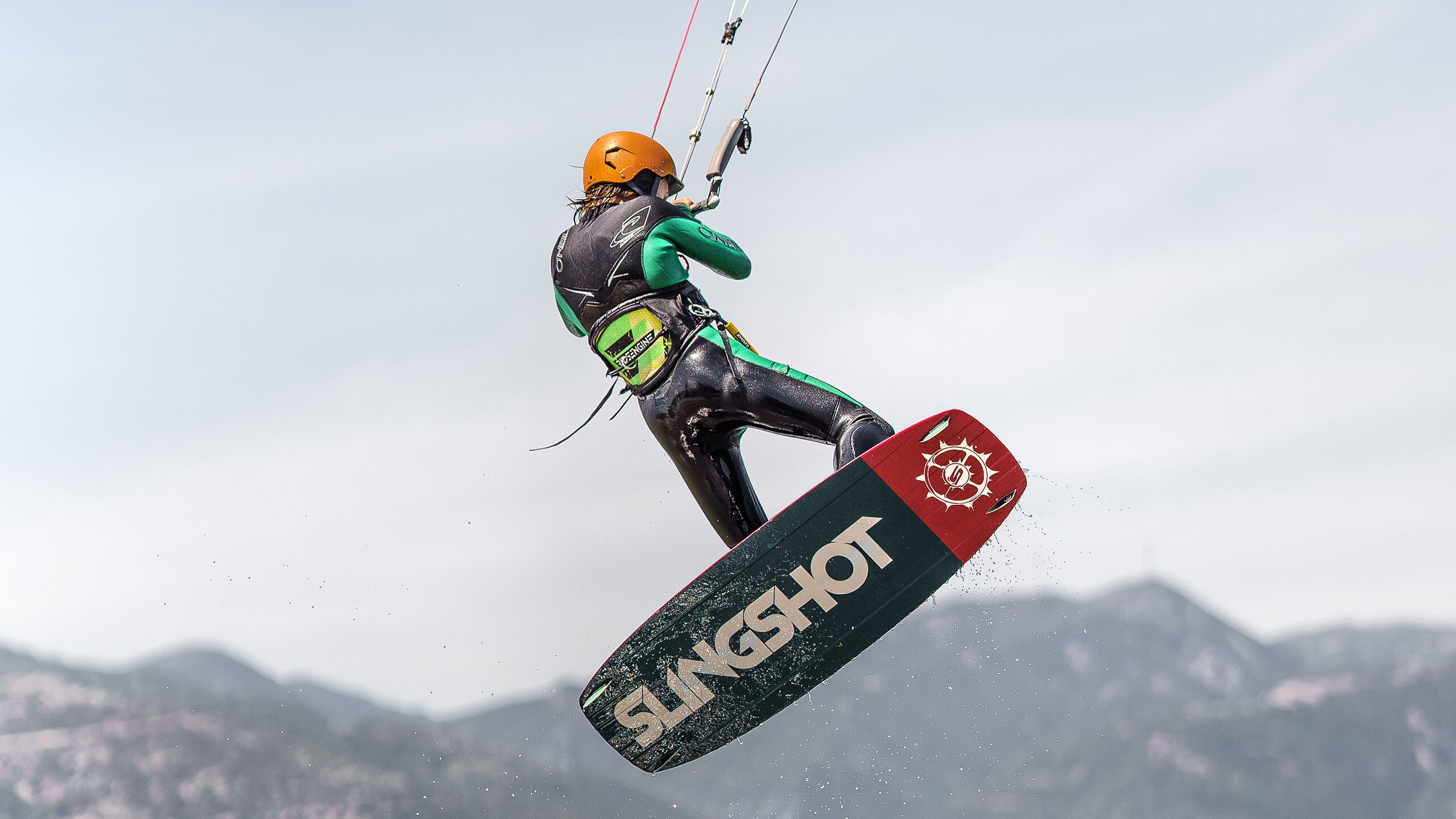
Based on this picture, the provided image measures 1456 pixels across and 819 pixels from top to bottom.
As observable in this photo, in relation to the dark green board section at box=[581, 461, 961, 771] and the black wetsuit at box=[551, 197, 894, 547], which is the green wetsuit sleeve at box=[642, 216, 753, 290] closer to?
the black wetsuit at box=[551, 197, 894, 547]

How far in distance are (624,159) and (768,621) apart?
9.57 ft

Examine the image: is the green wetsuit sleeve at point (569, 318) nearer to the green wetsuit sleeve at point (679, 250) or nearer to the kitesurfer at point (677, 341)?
the kitesurfer at point (677, 341)

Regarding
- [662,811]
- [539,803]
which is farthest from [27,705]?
[662,811]

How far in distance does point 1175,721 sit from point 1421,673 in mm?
22141

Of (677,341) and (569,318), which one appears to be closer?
(677,341)

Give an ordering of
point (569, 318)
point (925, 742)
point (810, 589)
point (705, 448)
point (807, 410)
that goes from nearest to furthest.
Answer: point (807, 410) < point (810, 589) < point (705, 448) < point (569, 318) < point (925, 742)

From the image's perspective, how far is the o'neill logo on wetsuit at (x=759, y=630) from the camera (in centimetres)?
797

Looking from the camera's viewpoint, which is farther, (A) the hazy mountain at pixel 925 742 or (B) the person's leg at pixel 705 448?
(A) the hazy mountain at pixel 925 742

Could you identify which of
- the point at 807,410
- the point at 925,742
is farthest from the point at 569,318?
the point at 925,742

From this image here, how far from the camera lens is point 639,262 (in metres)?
8.16

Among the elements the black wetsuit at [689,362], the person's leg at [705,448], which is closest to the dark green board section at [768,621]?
the black wetsuit at [689,362]

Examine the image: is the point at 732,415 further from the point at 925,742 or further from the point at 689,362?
the point at 925,742

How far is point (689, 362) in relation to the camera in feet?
26.4

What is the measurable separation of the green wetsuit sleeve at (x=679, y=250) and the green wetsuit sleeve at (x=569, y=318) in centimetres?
70
